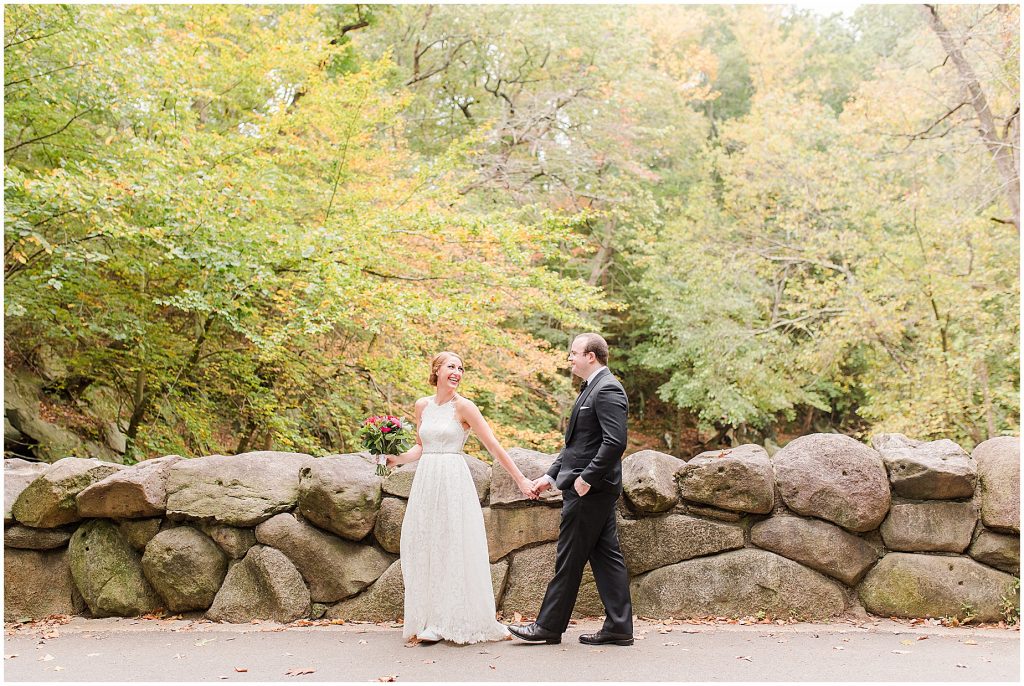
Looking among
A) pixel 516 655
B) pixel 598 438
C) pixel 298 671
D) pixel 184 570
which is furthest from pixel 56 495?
pixel 598 438

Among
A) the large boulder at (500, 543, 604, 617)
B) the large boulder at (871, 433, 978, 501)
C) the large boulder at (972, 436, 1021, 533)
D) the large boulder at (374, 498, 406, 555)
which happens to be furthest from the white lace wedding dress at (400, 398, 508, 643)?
the large boulder at (972, 436, 1021, 533)

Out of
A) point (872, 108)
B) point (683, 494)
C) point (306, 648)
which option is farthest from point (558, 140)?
point (306, 648)

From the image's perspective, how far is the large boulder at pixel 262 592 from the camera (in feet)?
16.4

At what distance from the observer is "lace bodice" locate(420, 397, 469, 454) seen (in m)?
4.64

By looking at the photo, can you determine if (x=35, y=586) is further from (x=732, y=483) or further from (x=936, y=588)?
(x=936, y=588)

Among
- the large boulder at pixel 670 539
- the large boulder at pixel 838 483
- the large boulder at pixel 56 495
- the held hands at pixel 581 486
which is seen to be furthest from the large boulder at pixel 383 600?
the large boulder at pixel 838 483

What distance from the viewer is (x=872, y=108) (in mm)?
14672

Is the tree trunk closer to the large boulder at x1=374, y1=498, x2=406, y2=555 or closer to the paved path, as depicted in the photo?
the paved path

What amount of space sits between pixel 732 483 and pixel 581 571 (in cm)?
124

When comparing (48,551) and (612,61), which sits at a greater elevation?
(612,61)

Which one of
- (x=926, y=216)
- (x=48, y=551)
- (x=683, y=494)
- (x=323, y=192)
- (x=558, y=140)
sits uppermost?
(x=558, y=140)

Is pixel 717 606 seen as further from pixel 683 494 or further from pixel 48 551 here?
pixel 48 551

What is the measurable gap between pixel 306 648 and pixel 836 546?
10.7 ft

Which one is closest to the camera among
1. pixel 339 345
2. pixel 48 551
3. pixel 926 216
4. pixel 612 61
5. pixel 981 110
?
pixel 48 551
